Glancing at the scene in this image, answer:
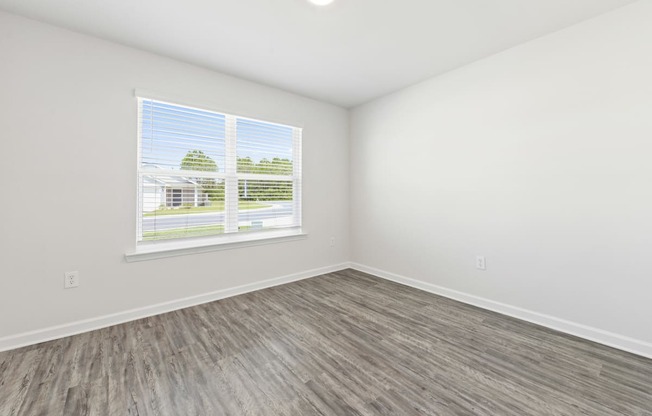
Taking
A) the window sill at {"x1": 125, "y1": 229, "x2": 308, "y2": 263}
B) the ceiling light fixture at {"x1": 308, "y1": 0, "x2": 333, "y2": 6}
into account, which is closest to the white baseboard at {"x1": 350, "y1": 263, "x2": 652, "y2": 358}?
the window sill at {"x1": 125, "y1": 229, "x2": 308, "y2": 263}

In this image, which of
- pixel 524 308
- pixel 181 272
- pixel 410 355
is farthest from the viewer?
pixel 181 272

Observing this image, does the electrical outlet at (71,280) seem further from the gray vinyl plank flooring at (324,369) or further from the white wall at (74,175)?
the gray vinyl plank flooring at (324,369)

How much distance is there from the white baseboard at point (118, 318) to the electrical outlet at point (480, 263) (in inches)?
85.2

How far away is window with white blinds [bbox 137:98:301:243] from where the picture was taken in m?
2.66

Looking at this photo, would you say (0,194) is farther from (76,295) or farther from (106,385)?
(106,385)

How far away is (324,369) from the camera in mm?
1791

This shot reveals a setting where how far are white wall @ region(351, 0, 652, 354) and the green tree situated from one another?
2.18 meters

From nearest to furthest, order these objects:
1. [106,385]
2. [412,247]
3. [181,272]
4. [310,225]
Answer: [106,385], [181,272], [412,247], [310,225]

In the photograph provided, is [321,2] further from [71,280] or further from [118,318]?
[118,318]

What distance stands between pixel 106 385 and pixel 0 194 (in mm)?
1592

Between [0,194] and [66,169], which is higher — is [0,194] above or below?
below

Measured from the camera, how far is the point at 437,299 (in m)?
3.00

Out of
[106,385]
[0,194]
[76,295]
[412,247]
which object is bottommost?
[106,385]

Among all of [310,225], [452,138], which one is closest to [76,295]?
[310,225]
